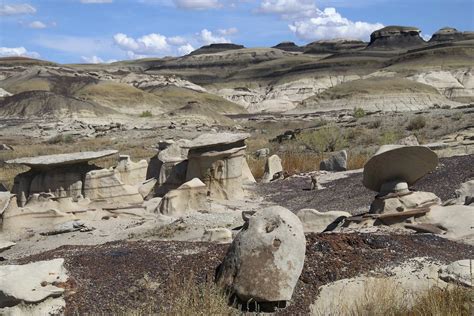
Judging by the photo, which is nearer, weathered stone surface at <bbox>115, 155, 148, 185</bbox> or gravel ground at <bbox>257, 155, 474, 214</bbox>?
gravel ground at <bbox>257, 155, 474, 214</bbox>

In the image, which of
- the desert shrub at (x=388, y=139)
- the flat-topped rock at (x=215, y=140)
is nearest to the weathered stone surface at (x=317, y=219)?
the flat-topped rock at (x=215, y=140)

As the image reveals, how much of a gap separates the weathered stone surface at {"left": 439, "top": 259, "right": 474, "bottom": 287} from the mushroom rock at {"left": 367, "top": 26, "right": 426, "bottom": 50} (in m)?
141

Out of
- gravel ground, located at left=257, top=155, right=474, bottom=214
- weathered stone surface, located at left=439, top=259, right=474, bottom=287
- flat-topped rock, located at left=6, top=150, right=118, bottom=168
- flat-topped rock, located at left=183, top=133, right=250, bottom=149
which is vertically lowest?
gravel ground, located at left=257, top=155, right=474, bottom=214

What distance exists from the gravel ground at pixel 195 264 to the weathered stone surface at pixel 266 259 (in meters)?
0.26

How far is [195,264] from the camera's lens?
771 cm

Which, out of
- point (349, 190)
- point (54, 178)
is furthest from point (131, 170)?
point (349, 190)

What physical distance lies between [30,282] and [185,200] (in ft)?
21.8

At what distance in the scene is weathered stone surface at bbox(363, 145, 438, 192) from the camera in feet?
33.4

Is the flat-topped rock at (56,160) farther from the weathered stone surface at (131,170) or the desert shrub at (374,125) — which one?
the desert shrub at (374,125)

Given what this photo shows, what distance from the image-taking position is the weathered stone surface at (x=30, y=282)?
6.78 metres

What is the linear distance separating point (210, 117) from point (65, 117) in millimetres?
12845

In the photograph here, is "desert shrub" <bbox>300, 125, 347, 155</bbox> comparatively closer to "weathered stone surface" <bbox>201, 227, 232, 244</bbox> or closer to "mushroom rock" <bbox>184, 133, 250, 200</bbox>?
"mushroom rock" <bbox>184, 133, 250, 200</bbox>

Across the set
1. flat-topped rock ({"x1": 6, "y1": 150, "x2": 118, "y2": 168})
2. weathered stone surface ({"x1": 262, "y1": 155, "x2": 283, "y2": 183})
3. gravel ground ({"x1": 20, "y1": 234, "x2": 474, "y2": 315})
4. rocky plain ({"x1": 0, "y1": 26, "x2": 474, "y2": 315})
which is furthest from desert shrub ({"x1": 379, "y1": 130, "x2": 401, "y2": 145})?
gravel ground ({"x1": 20, "y1": 234, "x2": 474, "y2": 315})

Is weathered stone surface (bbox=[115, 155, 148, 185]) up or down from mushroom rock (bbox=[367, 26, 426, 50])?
down
